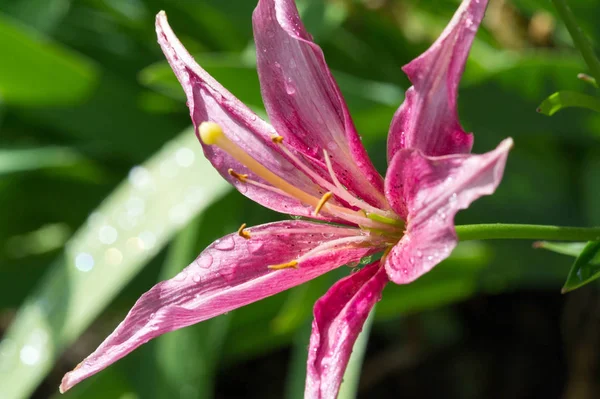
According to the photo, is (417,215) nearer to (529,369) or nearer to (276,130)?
(276,130)

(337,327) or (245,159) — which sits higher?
(245,159)

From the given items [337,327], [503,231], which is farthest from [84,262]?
[503,231]

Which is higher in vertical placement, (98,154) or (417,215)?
(98,154)

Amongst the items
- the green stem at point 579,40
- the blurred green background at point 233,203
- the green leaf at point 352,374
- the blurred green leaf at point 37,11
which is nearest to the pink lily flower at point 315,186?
the green stem at point 579,40

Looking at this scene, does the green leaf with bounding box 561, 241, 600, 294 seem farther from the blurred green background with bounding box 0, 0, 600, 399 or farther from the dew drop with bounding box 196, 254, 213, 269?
the blurred green background with bounding box 0, 0, 600, 399

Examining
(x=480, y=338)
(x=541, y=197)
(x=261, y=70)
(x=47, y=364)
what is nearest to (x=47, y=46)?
(x=47, y=364)

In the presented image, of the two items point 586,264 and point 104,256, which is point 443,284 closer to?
point 104,256

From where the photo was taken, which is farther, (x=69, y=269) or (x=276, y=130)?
(x=69, y=269)
